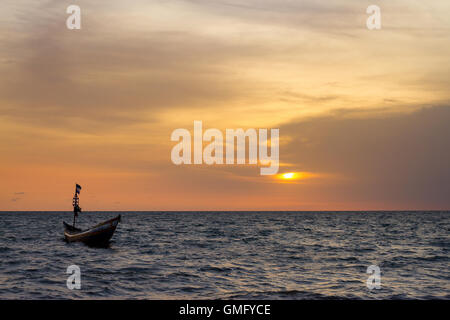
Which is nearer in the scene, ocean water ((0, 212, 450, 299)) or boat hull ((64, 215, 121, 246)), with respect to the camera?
ocean water ((0, 212, 450, 299))

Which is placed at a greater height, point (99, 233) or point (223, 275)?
point (99, 233)

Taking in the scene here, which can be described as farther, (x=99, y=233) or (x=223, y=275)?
(x=99, y=233)

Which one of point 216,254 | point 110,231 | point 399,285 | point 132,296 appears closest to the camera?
point 132,296

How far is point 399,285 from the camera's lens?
21.9 meters

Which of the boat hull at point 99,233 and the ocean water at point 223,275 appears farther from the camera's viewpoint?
the boat hull at point 99,233
